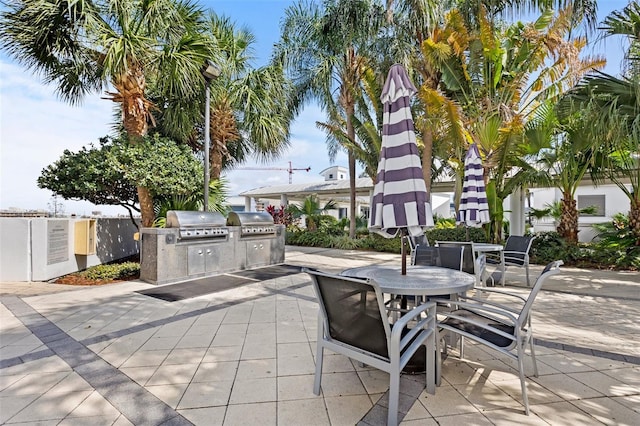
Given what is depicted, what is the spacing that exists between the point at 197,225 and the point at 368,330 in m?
5.53

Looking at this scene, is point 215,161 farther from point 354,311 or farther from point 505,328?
point 505,328

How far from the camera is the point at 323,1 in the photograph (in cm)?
1196

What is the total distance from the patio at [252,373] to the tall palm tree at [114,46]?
4.28 metres

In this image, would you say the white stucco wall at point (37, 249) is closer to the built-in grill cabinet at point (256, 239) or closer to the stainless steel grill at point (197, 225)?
the stainless steel grill at point (197, 225)

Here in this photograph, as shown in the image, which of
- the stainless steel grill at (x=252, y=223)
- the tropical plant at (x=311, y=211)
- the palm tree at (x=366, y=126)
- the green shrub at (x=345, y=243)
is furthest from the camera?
the tropical plant at (x=311, y=211)

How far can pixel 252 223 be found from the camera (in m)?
8.33

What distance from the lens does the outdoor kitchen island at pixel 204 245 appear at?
20.8ft

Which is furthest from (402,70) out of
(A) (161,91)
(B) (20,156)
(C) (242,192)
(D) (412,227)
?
(C) (242,192)

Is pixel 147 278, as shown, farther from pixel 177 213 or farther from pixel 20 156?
pixel 20 156

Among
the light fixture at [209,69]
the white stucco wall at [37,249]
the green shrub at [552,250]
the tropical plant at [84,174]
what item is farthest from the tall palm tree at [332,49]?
the white stucco wall at [37,249]

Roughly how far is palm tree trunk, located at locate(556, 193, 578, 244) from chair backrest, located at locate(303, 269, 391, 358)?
9.69 meters

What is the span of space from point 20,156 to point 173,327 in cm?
595

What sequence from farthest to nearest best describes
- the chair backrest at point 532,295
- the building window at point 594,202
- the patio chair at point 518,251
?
the building window at point 594,202
the patio chair at point 518,251
the chair backrest at point 532,295

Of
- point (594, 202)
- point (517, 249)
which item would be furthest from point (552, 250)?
point (594, 202)
